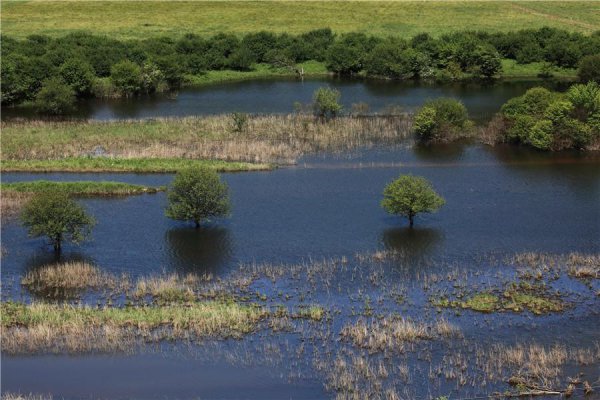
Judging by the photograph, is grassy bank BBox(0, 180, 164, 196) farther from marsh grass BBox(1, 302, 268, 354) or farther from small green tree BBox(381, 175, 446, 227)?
marsh grass BBox(1, 302, 268, 354)

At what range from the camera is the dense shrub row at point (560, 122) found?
78312 millimetres

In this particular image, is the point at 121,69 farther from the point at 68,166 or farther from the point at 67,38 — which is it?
the point at 68,166

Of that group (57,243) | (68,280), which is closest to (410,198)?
(68,280)

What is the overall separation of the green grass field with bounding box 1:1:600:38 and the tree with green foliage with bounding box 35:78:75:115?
48.4 metres

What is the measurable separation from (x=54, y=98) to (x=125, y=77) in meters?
12.7

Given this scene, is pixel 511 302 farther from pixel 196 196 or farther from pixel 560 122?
pixel 560 122

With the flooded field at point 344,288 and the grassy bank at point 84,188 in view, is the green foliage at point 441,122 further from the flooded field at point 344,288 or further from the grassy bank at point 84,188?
the grassy bank at point 84,188

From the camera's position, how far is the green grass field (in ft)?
487

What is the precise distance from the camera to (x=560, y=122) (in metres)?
78.6

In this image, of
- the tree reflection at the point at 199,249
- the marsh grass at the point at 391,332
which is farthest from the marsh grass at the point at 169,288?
the marsh grass at the point at 391,332

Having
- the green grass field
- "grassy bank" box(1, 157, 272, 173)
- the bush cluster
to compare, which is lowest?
"grassy bank" box(1, 157, 272, 173)

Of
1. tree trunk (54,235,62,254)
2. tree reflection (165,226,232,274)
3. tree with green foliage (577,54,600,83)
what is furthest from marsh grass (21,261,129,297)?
tree with green foliage (577,54,600,83)

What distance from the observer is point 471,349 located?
133ft

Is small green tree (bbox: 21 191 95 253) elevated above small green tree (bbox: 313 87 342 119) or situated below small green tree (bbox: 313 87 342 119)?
below
